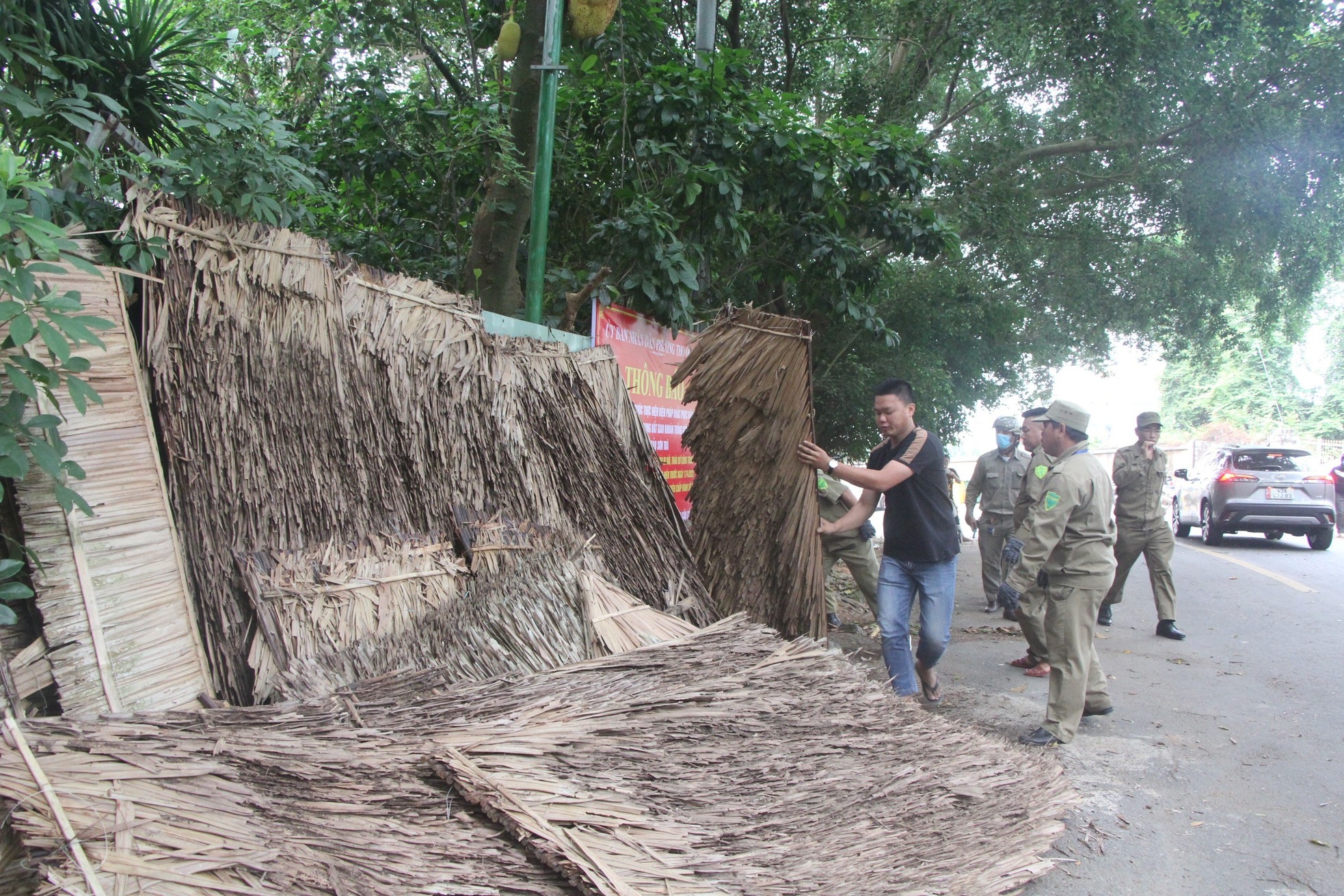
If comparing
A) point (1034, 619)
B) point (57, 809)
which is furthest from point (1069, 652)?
point (57, 809)

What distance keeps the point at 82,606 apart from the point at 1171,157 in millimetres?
14181

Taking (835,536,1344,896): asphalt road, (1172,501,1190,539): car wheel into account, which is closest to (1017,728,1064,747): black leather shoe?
(835,536,1344,896): asphalt road

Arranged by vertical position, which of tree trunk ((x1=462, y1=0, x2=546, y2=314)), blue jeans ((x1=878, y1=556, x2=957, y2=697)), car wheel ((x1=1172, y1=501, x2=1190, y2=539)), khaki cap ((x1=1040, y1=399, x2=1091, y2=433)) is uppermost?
tree trunk ((x1=462, y1=0, x2=546, y2=314))

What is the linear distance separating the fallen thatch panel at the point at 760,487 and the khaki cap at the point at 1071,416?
1607 mm

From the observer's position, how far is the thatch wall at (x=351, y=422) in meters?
2.98

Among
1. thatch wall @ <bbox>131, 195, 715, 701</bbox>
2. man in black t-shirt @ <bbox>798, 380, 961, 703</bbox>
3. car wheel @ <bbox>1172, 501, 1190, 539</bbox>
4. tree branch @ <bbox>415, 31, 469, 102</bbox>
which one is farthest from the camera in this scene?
car wheel @ <bbox>1172, 501, 1190, 539</bbox>

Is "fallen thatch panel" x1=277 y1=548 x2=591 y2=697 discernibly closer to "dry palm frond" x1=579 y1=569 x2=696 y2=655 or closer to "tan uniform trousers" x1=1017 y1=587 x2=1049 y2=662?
"dry palm frond" x1=579 y1=569 x2=696 y2=655

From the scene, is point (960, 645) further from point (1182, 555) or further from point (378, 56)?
point (1182, 555)

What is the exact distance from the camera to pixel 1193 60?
1102 centimetres

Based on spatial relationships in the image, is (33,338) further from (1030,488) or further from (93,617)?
(1030,488)

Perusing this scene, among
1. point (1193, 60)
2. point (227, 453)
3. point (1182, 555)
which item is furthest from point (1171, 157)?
point (227, 453)

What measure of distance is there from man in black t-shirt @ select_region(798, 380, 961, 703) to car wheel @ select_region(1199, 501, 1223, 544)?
42.9 ft

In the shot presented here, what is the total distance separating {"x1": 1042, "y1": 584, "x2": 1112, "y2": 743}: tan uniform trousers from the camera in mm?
5160

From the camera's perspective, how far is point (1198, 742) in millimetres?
5406
